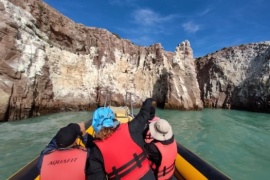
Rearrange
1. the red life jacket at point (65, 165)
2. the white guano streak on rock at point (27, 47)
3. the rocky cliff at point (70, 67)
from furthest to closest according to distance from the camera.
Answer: the white guano streak on rock at point (27, 47) < the rocky cliff at point (70, 67) < the red life jacket at point (65, 165)

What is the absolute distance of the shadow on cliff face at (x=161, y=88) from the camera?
2841 cm

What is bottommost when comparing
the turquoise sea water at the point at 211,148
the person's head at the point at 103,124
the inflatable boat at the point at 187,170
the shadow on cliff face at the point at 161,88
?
the turquoise sea water at the point at 211,148

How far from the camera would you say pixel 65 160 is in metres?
2.23

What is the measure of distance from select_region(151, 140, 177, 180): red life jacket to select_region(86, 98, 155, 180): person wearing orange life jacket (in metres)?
0.57

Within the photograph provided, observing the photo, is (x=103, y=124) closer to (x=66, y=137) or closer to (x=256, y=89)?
(x=66, y=137)

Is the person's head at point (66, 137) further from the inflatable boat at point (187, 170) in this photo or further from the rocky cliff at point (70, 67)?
the rocky cliff at point (70, 67)

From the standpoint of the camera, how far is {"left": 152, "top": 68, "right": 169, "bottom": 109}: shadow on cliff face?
28406mm

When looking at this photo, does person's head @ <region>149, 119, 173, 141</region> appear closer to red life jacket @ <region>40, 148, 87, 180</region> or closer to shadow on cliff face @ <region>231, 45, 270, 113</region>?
red life jacket @ <region>40, 148, 87, 180</region>

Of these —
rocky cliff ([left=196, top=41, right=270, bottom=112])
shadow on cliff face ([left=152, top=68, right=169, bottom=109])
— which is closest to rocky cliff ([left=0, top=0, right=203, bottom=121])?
shadow on cliff face ([left=152, top=68, right=169, bottom=109])

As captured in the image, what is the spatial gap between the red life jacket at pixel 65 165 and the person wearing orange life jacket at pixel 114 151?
9 centimetres

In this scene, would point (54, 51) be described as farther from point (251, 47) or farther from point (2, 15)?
point (251, 47)

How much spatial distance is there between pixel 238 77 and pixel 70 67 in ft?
75.7

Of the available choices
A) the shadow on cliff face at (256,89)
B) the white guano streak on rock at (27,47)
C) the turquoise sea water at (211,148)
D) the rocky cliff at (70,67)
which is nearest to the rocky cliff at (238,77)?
the shadow on cliff face at (256,89)

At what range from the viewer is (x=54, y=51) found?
1938cm
